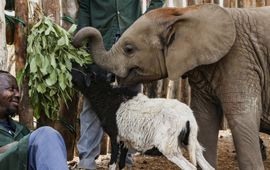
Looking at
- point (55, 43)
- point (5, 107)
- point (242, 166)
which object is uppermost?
point (55, 43)

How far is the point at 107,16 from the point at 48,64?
1.10 metres

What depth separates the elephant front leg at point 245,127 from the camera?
22.0ft

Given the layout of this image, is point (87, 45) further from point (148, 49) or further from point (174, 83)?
point (174, 83)

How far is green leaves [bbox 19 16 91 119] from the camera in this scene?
6562 millimetres

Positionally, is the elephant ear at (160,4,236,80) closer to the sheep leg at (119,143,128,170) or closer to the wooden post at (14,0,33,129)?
the sheep leg at (119,143,128,170)

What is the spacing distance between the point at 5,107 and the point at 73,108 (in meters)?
2.41

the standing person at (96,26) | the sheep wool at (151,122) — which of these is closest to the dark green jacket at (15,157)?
the sheep wool at (151,122)

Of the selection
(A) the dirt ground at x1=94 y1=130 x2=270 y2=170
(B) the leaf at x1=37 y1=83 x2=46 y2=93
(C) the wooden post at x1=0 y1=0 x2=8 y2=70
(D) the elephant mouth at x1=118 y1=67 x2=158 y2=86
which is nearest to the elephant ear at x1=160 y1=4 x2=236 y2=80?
(D) the elephant mouth at x1=118 y1=67 x2=158 y2=86

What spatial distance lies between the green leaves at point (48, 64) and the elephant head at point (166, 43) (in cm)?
17

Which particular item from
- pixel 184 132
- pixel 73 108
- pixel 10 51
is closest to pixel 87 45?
pixel 73 108

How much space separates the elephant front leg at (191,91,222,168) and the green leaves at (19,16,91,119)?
1408 millimetres

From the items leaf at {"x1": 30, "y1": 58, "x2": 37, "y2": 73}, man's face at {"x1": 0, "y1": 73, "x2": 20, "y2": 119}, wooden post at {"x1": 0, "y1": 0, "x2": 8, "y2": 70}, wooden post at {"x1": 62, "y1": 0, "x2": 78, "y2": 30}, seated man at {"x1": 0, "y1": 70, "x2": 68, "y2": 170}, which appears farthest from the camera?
wooden post at {"x1": 62, "y1": 0, "x2": 78, "y2": 30}

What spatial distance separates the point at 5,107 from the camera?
17.6 feet

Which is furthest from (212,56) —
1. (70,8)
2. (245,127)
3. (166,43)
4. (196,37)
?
(70,8)
